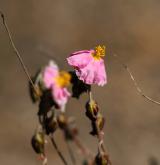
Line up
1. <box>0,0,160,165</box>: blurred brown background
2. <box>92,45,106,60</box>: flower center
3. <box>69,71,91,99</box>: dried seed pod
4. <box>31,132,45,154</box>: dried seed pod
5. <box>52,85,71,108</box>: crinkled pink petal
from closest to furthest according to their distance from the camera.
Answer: <box>52,85,71,108</box>: crinkled pink petal
<box>31,132,45,154</box>: dried seed pod
<box>69,71,91,99</box>: dried seed pod
<box>92,45,106,60</box>: flower center
<box>0,0,160,165</box>: blurred brown background

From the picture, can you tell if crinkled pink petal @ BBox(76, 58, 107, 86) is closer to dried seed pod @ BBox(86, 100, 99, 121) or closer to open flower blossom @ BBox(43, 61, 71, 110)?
dried seed pod @ BBox(86, 100, 99, 121)

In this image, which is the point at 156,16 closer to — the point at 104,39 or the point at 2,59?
the point at 104,39

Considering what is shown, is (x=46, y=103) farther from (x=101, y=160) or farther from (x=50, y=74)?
(x=101, y=160)

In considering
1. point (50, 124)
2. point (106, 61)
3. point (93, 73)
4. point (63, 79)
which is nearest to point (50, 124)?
point (50, 124)

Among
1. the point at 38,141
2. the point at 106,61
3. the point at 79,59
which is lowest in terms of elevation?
the point at 106,61

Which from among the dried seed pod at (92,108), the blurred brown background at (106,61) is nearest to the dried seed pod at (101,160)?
the dried seed pod at (92,108)

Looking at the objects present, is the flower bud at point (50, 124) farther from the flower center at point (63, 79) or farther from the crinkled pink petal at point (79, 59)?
the crinkled pink petal at point (79, 59)

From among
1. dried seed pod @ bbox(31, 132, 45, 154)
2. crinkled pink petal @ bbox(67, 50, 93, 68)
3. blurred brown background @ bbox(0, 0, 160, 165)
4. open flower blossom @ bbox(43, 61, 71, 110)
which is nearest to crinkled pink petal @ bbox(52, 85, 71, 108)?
open flower blossom @ bbox(43, 61, 71, 110)
